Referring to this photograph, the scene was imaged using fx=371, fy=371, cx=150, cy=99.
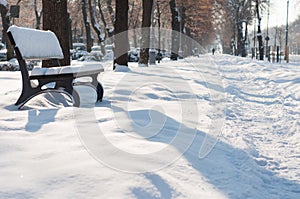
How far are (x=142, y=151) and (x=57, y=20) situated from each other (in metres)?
4.88

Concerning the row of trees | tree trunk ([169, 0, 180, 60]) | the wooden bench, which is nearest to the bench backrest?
the wooden bench

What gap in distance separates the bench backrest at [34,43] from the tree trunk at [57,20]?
3.52ft

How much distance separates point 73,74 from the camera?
194 inches

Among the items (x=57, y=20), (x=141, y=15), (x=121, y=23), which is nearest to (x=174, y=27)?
(x=141, y=15)

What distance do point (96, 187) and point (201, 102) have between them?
15.4 feet

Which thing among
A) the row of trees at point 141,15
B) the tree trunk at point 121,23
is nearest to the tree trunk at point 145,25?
the row of trees at point 141,15

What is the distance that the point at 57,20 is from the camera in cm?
736

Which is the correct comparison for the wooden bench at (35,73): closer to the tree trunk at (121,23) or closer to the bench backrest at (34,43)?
the bench backrest at (34,43)

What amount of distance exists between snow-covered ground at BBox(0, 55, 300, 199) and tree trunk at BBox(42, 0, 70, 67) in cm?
173

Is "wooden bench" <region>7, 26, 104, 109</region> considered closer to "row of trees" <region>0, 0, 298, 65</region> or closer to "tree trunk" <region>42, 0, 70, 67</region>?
"tree trunk" <region>42, 0, 70, 67</region>

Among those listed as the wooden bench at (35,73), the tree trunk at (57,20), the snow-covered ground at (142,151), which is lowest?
the snow-covered ground at (142,151)

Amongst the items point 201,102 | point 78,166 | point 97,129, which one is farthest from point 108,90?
point 78,166

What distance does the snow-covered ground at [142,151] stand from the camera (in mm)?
2586

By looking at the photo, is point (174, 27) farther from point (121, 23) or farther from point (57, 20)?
point (57, 20)
